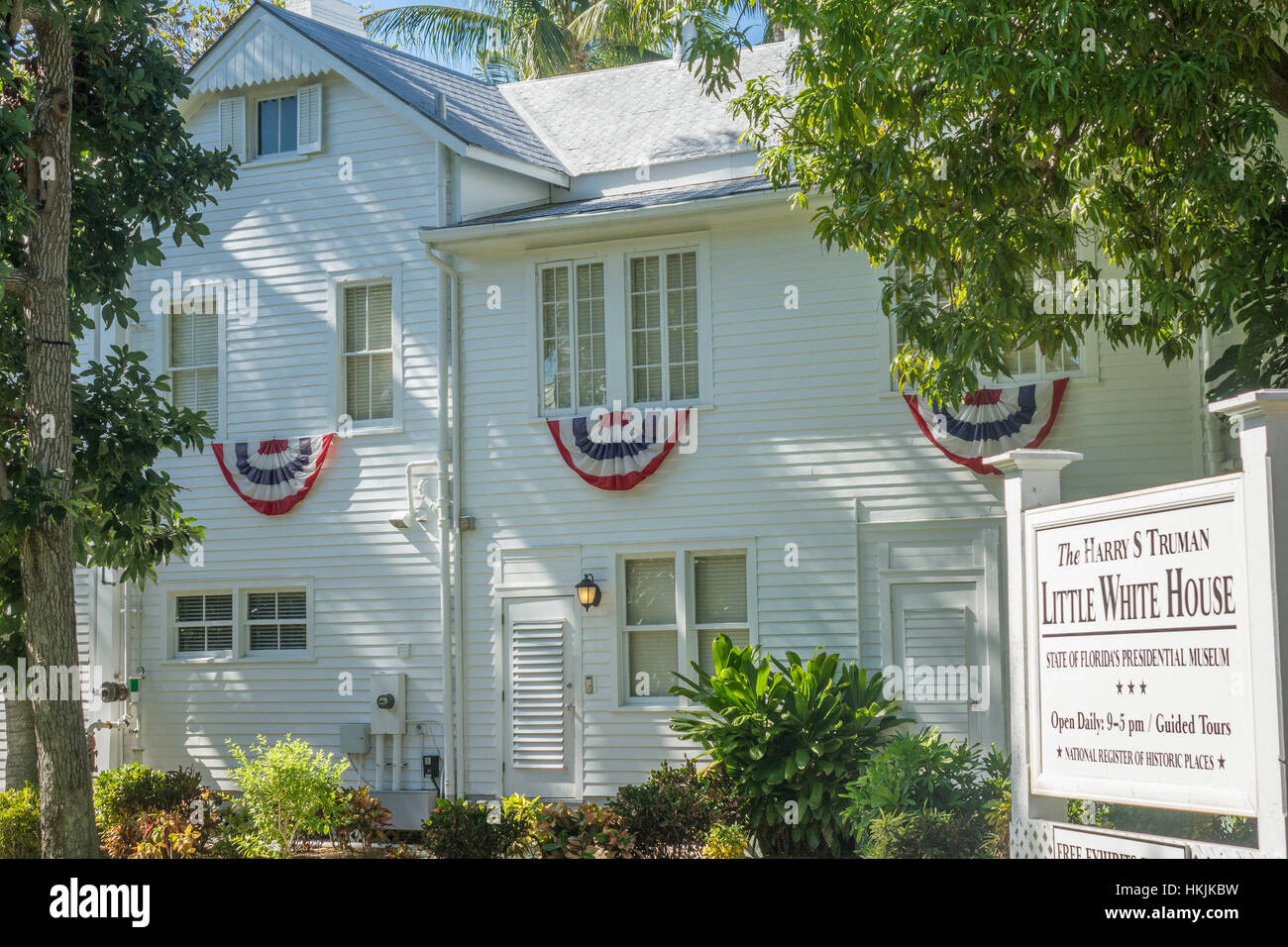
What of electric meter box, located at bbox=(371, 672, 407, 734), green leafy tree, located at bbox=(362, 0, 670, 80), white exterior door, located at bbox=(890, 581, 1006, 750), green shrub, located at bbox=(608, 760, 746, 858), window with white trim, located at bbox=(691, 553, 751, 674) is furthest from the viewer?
green leafy tree, located at bbox=(362, 0, 670, 80)

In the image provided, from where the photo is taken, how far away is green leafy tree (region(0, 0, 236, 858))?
922 centimetres

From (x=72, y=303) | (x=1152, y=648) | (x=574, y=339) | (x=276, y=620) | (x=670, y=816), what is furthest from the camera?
(x=276, y=620)

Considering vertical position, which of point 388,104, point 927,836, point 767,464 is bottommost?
point 927,836

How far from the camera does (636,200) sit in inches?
610

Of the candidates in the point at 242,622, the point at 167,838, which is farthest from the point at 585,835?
the point at 242,622

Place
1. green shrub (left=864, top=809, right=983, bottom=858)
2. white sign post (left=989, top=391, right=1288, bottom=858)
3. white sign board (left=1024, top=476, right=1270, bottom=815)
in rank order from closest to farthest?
white sign post (left=989, top=391, right=1288, bottom=858), white sign board (left=1024, top=476, right=1270, bottom=815), green shrub (left=864, top=809, right=983, bottom=858)

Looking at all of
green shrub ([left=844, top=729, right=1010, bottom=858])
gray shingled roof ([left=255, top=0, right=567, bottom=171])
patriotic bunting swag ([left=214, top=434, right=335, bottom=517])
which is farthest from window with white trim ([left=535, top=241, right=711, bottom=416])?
green shrub ([left=844, top=729, right=1010, bottom=858])

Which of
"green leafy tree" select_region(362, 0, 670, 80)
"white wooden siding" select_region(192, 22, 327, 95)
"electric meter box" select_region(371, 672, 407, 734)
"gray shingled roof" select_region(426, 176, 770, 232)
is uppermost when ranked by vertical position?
"green leafy tree" select_region(362, 0, 670, 80)

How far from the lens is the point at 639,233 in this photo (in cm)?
1520

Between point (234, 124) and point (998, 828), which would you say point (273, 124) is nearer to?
point (234, 124)

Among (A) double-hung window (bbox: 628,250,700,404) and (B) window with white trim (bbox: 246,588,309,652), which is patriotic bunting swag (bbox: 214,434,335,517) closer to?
(B) window with white trim (bbox: 246,588,309,652)

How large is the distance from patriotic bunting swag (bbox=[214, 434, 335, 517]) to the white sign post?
10566 millimetres

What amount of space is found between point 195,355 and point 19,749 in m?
5.22

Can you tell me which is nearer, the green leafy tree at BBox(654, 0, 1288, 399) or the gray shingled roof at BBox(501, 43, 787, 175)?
the green leafy tree at BBox(654, 0, 1288, 399)
